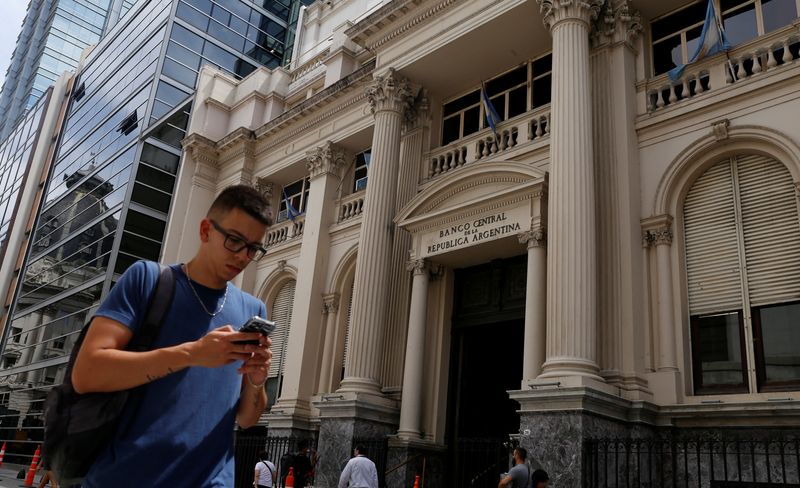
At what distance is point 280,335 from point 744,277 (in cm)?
1285

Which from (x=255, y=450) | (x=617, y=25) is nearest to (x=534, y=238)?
(x=617, y=25)

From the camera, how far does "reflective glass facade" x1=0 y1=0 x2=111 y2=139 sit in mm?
78250

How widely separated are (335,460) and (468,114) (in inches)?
337

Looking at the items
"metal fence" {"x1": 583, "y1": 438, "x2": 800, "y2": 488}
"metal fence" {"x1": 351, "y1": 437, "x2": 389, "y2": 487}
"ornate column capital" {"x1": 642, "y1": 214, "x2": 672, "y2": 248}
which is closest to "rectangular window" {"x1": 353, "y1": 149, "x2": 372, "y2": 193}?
"metal fence" {"x1": 351, "y1": 437, "x2": 389, "y2": 487}

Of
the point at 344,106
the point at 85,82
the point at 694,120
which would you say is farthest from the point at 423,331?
the point at 85,82

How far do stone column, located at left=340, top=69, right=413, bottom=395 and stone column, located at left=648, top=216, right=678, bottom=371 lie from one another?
18.8 feet

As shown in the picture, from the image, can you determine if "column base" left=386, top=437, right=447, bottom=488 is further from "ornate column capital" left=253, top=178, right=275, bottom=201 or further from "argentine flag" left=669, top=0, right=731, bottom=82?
"ornate column capital" left=253, top=178, right=275, bottom=201

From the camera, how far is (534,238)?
1212 centimetres

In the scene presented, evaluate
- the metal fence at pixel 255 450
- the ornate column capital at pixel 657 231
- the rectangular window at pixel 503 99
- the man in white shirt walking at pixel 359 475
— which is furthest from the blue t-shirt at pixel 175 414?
the rectangular window at pixel 503 99

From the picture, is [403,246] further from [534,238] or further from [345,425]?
[345,425]

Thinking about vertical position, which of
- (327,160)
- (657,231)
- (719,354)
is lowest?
(719,354)

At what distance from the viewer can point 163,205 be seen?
79.5 feet

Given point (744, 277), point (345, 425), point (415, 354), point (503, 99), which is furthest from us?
point (503, 99)

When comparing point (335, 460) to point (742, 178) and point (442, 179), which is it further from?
point (742, 178)
